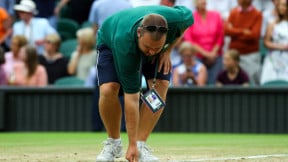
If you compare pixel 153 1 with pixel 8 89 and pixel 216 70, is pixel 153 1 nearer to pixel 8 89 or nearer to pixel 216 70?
pixel 216 70

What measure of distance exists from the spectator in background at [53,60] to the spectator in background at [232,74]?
301cm

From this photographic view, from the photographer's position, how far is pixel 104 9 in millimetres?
16203

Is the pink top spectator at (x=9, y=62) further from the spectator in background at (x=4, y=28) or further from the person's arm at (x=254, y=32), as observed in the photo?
the person's arm at (x=254, y=32)

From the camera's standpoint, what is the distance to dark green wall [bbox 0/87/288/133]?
1542 cm

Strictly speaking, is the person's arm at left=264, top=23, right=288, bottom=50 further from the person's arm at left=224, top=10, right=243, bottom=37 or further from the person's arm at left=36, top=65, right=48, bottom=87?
the person's arm at left=36, top=65, right=48, bottom=87

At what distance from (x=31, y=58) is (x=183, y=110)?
2830 mm

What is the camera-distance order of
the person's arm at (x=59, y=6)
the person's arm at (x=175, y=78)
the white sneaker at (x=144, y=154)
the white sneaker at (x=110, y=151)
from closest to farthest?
the white sneaker at (x=144, y=154) → the white sneaker at (x=110, y=151) → the person's arm at (x=175, y=78) → the person's arm at (x=59, y=6)

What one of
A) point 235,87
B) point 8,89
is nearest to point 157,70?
point 235,87

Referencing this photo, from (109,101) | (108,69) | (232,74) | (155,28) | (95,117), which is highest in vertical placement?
(155,28)

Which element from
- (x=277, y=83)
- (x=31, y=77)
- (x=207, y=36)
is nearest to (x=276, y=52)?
(x=277, y=83)

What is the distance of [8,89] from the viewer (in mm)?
16344

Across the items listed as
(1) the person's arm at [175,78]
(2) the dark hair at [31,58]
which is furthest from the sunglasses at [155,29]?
(2) the dark hair at [31,58]

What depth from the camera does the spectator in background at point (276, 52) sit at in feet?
51.4

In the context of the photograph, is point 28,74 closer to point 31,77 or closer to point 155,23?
point 31,77
